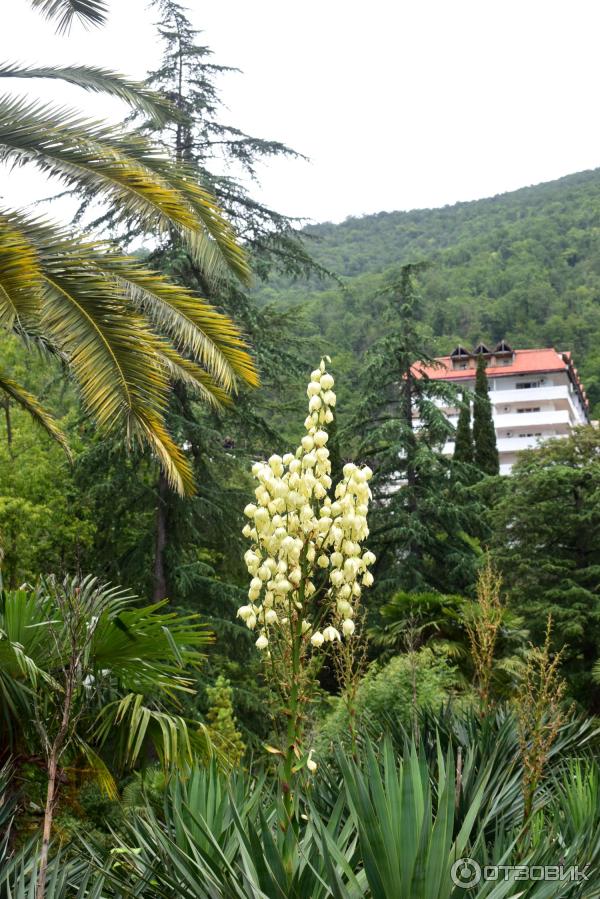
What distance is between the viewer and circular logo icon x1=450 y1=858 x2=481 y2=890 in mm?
3285

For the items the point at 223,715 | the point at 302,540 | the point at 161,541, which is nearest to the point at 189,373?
the point at 302,540

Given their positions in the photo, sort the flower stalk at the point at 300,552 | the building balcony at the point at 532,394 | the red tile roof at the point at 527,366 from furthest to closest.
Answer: the red tile roof at the point at 527,366, the building balcony at the point at 532,394, the flower stalk at the point at 300,552

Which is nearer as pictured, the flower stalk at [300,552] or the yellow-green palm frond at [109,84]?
the flower stalk at [300,552]

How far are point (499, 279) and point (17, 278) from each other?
258 feet

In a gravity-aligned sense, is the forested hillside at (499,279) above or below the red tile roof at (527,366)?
above

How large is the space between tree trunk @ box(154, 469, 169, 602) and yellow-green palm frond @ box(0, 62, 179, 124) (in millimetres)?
8027

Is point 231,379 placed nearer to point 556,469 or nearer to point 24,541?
point 24,541

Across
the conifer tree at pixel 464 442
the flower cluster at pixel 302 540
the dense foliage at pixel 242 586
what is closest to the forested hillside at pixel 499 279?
the conifer tree at pixel 464 442

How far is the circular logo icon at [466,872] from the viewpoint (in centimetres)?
328

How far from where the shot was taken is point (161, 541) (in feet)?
49.9

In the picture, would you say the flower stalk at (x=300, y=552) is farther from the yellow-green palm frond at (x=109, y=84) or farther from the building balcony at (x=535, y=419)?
the building balcony at (x=535, y=419)

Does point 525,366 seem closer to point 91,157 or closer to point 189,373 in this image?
point 189,373

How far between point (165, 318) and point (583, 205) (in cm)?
9319

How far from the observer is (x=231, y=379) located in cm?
698
